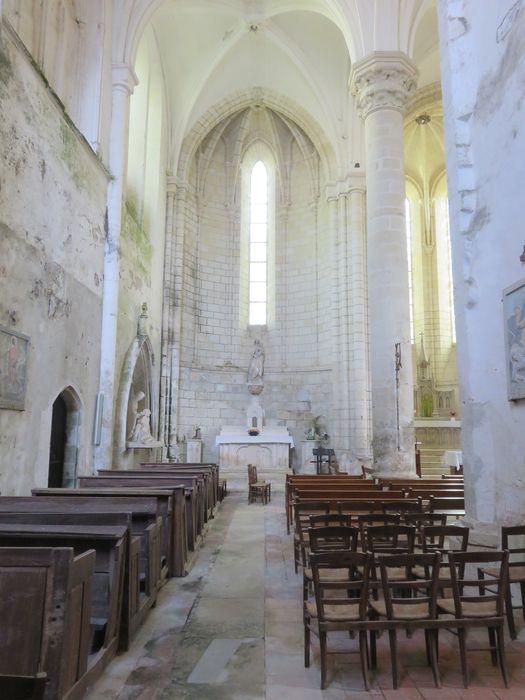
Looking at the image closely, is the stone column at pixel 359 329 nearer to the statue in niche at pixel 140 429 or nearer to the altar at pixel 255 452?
the altar at pixel 255 452

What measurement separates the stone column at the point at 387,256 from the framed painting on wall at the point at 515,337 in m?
6.09

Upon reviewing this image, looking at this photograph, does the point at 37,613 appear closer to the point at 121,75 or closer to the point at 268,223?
the point at 121,75

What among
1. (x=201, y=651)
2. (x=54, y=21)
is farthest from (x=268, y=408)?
(x=201, y=651)

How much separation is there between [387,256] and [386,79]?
4167mm

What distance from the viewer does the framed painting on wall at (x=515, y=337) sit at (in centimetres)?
473

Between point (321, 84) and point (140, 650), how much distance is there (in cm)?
1813

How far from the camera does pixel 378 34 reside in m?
12.5

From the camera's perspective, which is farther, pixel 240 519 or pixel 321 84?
pixel 321 84

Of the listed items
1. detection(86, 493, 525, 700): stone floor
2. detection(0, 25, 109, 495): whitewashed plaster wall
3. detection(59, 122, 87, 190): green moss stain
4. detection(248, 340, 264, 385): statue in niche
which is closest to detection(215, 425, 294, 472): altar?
detection(248, 340, 264, 385): statue in niche

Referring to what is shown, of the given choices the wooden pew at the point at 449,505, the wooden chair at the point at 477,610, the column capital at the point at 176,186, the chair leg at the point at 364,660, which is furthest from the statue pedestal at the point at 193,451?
the chair leg at the point at 364,660

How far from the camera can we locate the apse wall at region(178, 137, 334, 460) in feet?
60.8

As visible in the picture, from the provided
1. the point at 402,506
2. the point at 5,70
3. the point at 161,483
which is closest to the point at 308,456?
the point at 161,483

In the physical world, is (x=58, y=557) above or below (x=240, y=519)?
above

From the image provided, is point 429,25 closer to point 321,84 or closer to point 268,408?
point 321,84
